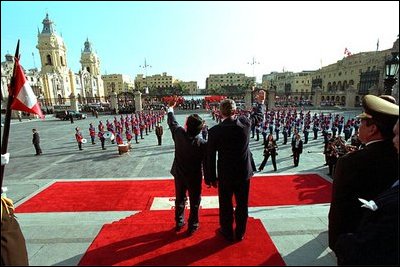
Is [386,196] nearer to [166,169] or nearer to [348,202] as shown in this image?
[348,202]

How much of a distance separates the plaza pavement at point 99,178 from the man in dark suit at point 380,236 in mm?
642

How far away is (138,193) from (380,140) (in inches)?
268

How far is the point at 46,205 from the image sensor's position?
22.7 feet

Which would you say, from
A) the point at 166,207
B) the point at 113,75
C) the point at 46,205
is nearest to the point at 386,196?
the point at 166,207

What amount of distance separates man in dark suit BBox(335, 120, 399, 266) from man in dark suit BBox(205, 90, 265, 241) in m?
1.27

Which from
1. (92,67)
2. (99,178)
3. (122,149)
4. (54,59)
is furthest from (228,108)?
(92,67)

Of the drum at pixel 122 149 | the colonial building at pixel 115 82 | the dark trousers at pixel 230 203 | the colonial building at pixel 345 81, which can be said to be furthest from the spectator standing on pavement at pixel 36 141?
the colonial building at pixel 115 82

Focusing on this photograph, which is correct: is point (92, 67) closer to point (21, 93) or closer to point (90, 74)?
point (90, 74)

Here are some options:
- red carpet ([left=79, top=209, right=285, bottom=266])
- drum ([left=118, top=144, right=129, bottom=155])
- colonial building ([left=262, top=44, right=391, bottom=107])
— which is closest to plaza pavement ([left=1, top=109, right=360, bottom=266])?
red carpet ([left=79, top=209, right=285, bottom=266])

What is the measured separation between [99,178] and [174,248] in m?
7.72

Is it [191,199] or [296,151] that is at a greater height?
[191,199]

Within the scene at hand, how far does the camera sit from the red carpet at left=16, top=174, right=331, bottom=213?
6.73m

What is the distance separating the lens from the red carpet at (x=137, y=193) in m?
6.73

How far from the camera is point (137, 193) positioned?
7.71 m
